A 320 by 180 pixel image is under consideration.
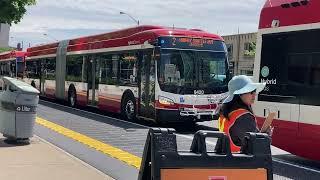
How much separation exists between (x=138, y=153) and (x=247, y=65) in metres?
63.0

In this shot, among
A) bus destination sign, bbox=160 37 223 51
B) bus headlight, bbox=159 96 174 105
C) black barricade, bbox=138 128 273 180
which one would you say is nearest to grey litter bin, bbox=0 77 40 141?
bus headlight, bbox=159 96 174 105

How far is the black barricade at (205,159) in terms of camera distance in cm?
366

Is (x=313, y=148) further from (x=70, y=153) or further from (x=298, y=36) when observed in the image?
(x=70, y=153)

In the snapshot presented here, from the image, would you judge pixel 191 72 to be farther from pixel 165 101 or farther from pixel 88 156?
pixel 88 156

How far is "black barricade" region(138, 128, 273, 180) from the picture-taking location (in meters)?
3.66

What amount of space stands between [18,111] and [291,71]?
5.13m

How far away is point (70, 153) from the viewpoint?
33.7ft

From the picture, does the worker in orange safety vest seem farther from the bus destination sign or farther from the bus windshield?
the bus destination sign

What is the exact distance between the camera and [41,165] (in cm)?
839

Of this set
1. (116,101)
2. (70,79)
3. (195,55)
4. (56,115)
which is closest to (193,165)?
(195,55)

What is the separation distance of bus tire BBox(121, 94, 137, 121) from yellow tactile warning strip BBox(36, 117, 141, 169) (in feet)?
8.76

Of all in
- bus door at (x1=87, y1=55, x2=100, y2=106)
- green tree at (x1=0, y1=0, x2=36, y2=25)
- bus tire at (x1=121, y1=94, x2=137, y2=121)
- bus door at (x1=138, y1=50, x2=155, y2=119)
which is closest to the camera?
bus door at (x1=138, y1=50, x2=155, y2=119)


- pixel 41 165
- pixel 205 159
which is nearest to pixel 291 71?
pixel 41 165

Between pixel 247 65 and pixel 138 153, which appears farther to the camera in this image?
pixel 247 65
